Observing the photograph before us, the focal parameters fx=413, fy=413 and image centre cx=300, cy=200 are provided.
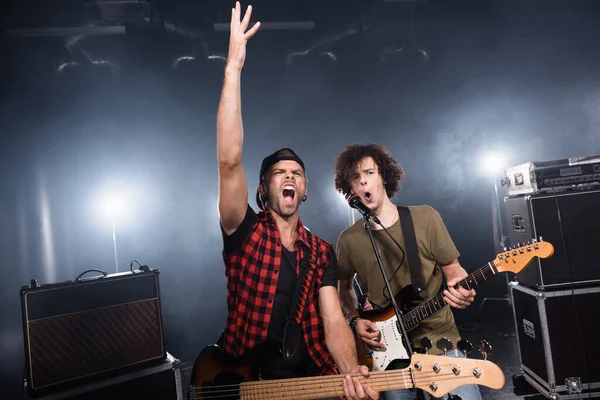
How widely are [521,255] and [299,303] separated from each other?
1268 millimetres

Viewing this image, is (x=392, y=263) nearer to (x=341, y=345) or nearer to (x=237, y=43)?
(x=341, y=345)

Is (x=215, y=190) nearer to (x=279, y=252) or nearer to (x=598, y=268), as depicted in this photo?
(x=279, y=252)

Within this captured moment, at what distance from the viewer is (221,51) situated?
5.79 metres

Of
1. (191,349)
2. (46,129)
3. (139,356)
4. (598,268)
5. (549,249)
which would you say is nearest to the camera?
(549,249)

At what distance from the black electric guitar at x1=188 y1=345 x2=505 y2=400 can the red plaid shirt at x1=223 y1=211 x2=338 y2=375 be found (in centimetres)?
9

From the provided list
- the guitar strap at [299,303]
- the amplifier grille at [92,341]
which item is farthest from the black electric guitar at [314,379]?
the amplifier grille at [92,341]

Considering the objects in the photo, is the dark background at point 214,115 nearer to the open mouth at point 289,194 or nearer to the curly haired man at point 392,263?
the curly haired man at point 392,263

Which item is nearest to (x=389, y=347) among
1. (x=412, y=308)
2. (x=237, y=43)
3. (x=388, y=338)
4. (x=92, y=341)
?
(x=388, y=338)

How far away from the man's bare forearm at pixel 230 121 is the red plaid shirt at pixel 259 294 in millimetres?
495

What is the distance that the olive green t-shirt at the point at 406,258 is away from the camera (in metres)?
2.45

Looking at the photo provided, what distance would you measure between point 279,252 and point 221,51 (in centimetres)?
436

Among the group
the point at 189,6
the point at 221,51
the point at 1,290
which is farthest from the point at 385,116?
the point at 1,290

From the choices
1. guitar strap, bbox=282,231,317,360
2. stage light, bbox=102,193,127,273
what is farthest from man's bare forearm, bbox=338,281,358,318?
stage light, bbox=102,193,127,273

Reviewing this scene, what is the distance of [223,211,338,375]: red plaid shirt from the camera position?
85.3 inches
